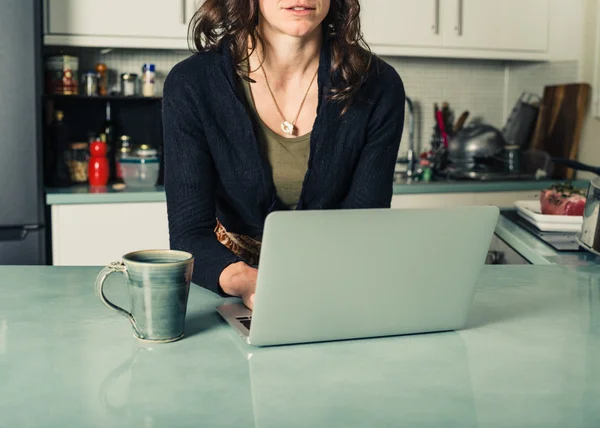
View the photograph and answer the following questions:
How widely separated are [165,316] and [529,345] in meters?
0.48

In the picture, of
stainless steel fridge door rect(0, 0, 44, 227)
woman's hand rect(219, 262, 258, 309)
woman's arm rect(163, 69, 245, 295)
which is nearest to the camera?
woman's hand rect(219, 262, 258, 309)

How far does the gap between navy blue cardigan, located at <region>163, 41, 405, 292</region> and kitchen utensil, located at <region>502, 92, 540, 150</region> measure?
214 centimetres

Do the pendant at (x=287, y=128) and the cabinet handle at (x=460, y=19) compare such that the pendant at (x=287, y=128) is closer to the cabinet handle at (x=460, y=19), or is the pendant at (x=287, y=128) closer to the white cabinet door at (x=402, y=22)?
the white cabinet door at (x=402, y=22)

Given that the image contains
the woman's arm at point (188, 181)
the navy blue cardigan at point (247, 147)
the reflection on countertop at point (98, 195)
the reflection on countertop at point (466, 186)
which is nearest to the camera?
the woman's arm at point (188, 181)

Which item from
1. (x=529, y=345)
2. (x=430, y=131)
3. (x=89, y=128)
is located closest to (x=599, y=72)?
(x=430, y=131)

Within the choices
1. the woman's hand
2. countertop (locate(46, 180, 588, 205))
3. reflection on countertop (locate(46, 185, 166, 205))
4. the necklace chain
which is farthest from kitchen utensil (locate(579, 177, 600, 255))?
reflection on countertop (locate(46, 185, 166, 205))

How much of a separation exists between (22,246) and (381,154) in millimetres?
1595

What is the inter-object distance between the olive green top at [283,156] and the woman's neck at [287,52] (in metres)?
0.11

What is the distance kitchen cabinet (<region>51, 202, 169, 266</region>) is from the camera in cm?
276

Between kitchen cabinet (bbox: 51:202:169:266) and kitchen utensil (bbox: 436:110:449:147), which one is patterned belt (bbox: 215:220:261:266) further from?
kitchen utensil (bbox: 436:110:449:147)

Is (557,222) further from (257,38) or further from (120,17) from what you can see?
(120,17)

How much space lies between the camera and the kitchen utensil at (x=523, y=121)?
3629 mm

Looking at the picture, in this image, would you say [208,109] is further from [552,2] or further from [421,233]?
[552,2]

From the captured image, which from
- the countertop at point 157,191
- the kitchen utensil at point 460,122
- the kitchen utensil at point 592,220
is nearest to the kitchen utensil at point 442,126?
the kitchen utensil at point 460,122
